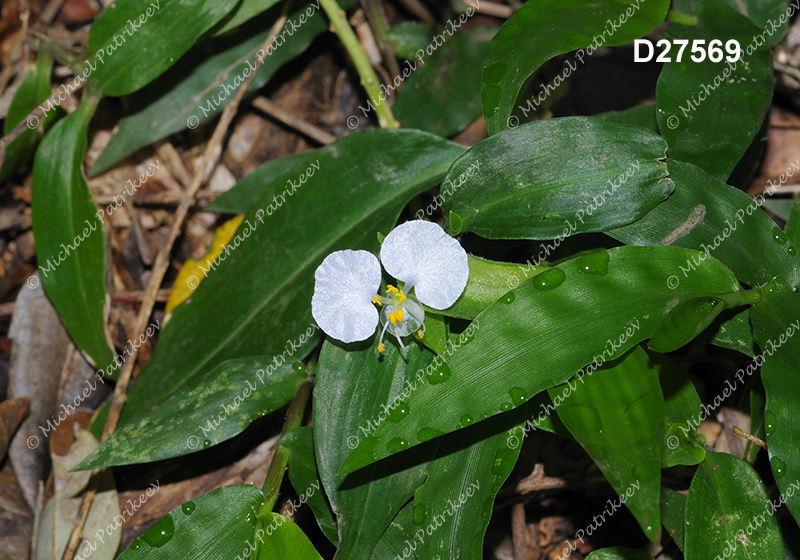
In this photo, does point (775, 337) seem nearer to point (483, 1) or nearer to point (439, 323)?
point (439, 323)

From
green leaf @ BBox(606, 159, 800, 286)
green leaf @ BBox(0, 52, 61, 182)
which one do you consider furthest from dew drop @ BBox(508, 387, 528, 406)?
green leaf @ BBox(0, 52, 61, 182)

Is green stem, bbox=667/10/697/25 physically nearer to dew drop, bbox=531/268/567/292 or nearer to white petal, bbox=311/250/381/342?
dew drop, bbox=531/268/567/292

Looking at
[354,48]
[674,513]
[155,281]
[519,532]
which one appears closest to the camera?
[674,513]

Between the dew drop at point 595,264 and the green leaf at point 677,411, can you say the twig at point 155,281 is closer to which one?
the dew drop at point 595,264

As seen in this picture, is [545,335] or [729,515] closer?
[545,335]

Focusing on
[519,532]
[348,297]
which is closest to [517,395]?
[348,297]

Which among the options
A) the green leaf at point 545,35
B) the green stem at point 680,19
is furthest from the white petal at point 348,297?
the green stem at point 680,19

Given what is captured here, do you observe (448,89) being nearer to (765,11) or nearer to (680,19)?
(680,19)
